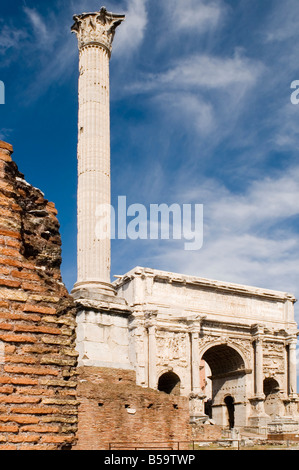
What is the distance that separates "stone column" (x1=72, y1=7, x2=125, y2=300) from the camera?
56.8 feet

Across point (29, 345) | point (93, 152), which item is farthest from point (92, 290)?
point (29, 345)

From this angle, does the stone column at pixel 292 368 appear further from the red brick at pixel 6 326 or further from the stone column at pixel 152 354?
the red brick at pixel 6 326

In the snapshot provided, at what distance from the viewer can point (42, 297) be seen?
502 centimetres

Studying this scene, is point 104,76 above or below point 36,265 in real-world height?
above

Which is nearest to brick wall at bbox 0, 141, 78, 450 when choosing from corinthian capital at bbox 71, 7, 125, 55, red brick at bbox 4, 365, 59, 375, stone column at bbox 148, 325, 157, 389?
A: red brick at bbox 4, 365, 59, 375

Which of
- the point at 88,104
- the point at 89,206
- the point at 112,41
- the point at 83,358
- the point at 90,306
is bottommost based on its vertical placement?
the point at 83,358

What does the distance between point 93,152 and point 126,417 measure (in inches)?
376

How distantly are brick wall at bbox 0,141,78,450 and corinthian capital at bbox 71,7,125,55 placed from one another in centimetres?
1551

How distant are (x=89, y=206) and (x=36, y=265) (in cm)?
1282

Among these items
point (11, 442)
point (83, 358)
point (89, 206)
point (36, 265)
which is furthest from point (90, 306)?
point (11, 442)

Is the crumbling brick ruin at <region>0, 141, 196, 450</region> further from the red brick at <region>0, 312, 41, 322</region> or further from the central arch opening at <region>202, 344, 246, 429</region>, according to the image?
the central arch opening at <region>202, 344, 246, 429</region>

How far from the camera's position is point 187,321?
110 feet

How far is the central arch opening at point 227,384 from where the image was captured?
35.8 metres
